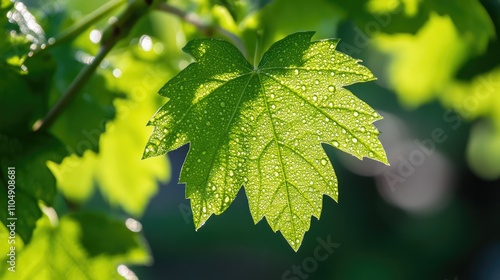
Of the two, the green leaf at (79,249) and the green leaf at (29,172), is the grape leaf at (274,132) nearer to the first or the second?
the green leaf at (29,172)

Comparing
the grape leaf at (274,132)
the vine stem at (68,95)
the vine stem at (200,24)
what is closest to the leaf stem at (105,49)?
the vine stem at (68,95)

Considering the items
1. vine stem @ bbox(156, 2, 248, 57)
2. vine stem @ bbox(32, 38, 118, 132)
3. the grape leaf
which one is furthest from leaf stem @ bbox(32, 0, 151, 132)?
the grape leaf

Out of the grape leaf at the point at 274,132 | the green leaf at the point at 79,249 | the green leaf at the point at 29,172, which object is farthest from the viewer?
the green leaf at the point at 79,249

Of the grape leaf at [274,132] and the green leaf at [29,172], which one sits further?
the green leaf at [29,172]

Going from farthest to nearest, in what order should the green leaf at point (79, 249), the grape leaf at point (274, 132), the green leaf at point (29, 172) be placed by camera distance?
the green leaf at point (79, 249) < the green leaf at point (29, 172) < the grape leaf at point (274, 132)

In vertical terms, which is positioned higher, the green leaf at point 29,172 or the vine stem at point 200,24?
the vine stem at point 200,24

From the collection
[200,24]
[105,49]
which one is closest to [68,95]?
[105,49]

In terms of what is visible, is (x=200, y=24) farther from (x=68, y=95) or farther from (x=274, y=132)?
(x=274, y=132)

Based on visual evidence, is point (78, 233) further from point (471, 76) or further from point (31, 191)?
point (471, 76)
